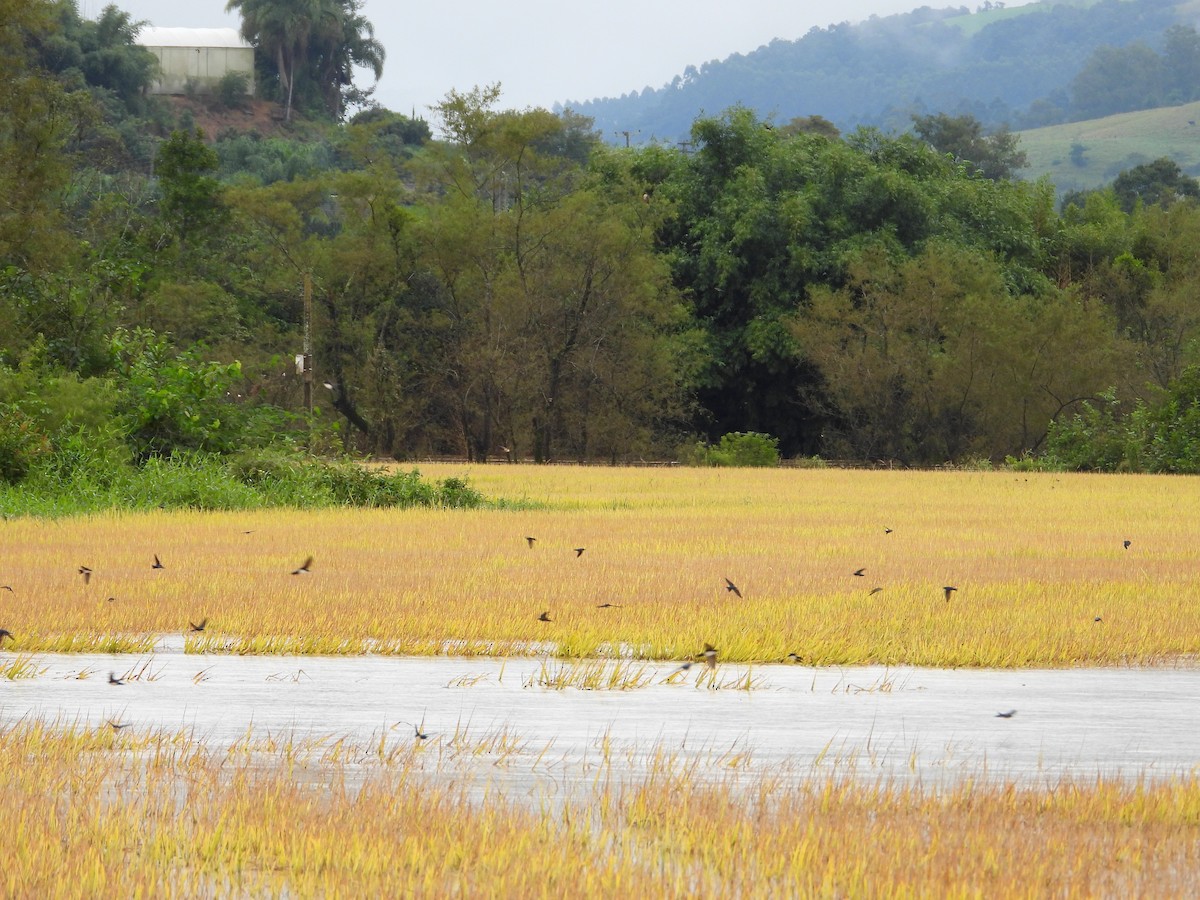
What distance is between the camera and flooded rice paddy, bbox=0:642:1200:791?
6.80 m

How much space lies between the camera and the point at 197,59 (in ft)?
330

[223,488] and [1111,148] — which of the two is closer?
[223,488]

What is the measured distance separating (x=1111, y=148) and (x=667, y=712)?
183393 millimetres

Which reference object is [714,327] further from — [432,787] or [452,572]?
[432,787]

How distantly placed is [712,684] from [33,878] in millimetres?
4642

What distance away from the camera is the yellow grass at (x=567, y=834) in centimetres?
483

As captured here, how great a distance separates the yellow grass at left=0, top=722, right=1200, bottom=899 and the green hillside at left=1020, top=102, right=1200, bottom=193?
164876 mm

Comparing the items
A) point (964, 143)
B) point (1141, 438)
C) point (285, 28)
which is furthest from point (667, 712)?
point (964, 143)

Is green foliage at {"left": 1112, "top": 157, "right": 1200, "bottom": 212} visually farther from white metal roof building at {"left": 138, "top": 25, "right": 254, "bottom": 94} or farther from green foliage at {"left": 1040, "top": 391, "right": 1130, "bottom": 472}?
white metal roof building at {"left": 138, "top": 25, "right": 254, "bottom": 94}

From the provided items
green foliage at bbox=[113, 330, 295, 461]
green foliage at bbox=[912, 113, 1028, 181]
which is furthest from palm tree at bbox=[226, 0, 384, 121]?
green foliage at bbox=[113, 330, 295, 461]

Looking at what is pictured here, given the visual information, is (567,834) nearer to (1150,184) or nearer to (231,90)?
(1150,184)

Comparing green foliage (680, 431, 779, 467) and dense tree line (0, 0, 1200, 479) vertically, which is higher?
dense tree line (0, 0, 1200, 479)

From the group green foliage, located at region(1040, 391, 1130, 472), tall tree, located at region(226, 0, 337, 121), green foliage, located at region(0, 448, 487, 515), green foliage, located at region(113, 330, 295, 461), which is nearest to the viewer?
green foliage, located at region(0, 448, 487, 515)

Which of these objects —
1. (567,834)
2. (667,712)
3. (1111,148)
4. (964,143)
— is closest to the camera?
(567,834)
